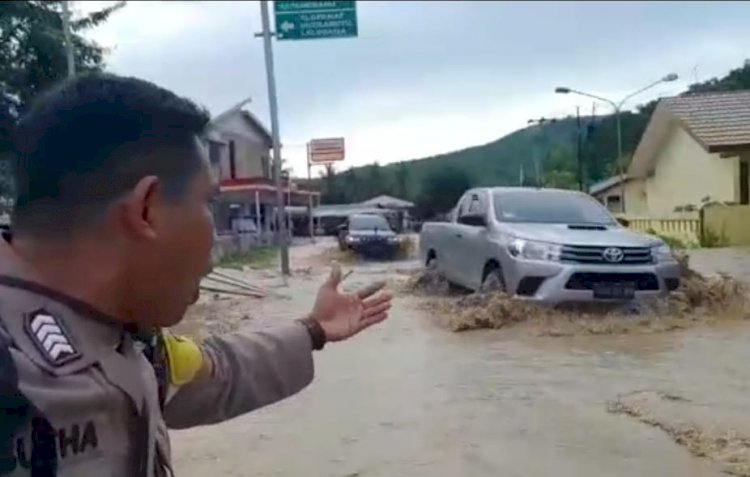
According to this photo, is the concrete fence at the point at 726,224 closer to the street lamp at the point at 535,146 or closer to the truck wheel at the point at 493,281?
the street lamp at the point at 535,146

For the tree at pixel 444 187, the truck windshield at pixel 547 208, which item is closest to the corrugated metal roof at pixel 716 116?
the tree at pixel 444 187

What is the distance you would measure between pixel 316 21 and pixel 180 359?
3.77 meters

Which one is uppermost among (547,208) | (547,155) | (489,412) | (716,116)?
(716,116)

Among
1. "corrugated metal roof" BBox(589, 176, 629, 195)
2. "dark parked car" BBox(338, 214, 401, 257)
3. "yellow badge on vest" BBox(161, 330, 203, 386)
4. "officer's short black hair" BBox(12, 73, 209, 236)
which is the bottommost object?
"dark parked car" BBox(338, 214, 401, 257)

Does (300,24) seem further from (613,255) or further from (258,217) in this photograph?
(613,255)

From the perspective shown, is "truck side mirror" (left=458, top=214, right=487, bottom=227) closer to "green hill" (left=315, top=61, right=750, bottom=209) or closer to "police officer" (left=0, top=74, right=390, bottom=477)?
"green hill" (left=315, top=61, right=750, bottom=209)

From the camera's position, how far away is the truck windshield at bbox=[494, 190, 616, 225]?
22.3ft

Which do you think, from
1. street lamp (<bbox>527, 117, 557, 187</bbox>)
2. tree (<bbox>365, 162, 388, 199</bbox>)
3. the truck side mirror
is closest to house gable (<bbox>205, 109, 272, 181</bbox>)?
tree (<bbox>365, 162, 388, 199</bbox>)

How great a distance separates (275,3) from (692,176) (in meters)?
2.32

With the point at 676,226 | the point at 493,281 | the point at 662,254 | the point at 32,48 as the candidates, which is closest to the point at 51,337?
the point at 32,48

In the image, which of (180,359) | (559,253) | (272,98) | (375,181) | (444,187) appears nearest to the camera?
(180,359)

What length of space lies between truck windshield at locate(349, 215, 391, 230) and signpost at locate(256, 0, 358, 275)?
961mm

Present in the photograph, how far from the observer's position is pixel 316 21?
5086mm

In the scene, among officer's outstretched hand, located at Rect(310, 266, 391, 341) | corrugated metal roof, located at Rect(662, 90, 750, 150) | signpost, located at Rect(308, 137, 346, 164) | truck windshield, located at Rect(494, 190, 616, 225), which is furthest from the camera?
truck windshield, located at Rect(494, 190, 616, 225)
